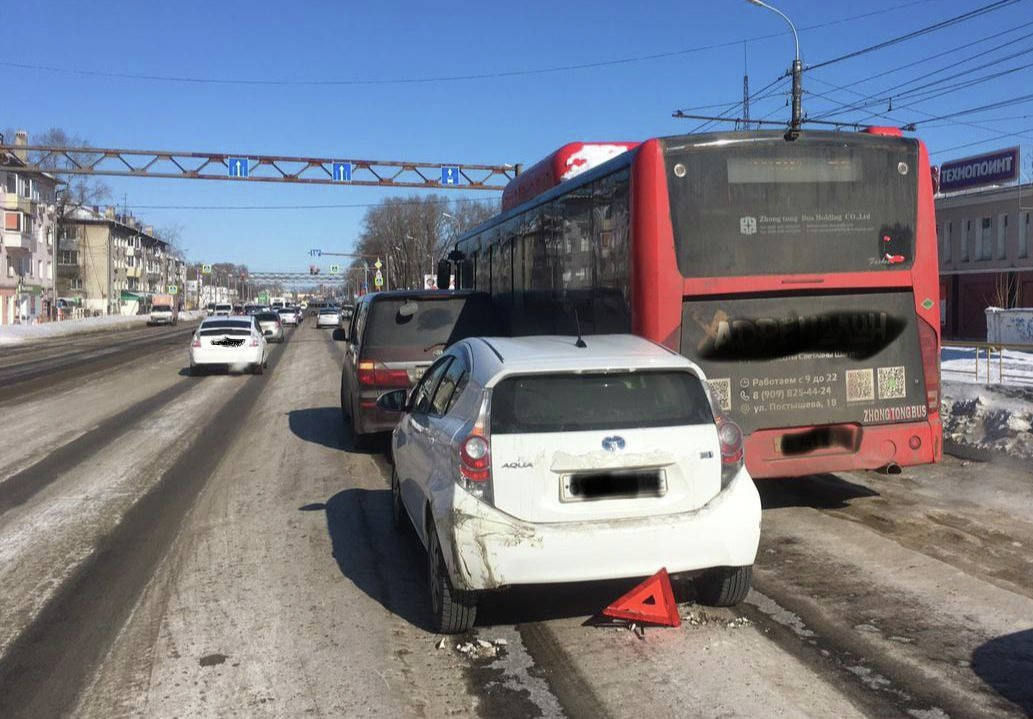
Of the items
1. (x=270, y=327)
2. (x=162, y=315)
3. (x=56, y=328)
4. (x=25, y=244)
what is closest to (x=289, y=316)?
A: (x=56, y=328)

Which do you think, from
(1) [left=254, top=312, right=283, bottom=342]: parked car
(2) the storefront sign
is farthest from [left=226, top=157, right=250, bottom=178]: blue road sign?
(2) the storefront sign

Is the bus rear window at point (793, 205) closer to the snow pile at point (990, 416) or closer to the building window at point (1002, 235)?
the snow pile at point (990, 416)

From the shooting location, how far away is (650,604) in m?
4.91

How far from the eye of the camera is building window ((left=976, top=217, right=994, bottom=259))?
3703 centimetres

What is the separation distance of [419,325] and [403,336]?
230 millimetres

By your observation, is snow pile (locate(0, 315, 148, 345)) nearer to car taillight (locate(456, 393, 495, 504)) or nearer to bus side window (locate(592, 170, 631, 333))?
bus side window (locate(592, 170, 631, 333))

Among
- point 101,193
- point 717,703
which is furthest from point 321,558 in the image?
point 101,193

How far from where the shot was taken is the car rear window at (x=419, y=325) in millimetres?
11016

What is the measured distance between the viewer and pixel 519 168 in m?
34.5

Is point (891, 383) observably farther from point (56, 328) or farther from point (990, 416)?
point (56, 328)

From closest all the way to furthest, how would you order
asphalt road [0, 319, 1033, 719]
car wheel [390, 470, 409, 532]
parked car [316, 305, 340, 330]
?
asphalt road [0, 319, 1033, 719] → car wheel [390, 470, 409, 532] → parked car [316, 305, 340, 330]

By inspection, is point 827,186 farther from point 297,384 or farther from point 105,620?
point 297,384

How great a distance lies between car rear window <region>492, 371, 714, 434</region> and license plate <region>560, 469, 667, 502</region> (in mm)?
243

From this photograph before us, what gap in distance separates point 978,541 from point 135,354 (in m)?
32.4
